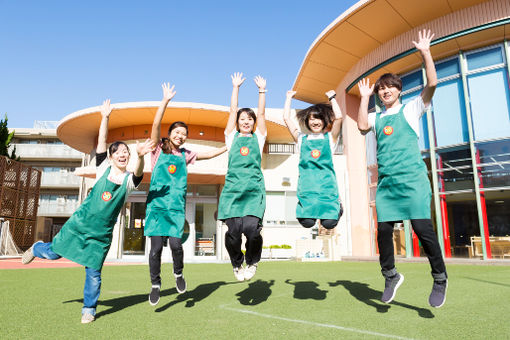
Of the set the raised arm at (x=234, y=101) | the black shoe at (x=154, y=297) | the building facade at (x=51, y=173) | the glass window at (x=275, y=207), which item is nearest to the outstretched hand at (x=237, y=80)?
the raised arm at (x=234, y=101)

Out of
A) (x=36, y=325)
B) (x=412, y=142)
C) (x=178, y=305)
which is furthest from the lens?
(x=178, y=305)

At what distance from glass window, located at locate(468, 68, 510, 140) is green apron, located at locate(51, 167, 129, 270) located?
489 inches

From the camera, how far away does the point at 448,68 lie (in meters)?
13.1

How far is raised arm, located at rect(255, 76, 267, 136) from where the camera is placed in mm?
4359

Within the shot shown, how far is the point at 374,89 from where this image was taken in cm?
395

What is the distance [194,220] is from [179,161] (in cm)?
1335

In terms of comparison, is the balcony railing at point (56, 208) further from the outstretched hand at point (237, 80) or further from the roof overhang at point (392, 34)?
the outstretched hand at point (237, 80)

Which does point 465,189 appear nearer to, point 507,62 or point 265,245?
point 507,62

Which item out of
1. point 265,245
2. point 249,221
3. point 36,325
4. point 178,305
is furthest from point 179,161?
point 265,245

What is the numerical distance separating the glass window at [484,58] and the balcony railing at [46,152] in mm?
35383

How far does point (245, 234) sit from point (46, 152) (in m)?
39.5

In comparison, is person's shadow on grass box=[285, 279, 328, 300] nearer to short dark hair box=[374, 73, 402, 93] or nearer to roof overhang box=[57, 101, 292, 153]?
short dark hair box=[374, 73, 402, 93]

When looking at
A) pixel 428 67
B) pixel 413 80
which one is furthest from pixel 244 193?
pixel 413 80

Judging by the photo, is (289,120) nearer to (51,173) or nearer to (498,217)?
(498,217)
